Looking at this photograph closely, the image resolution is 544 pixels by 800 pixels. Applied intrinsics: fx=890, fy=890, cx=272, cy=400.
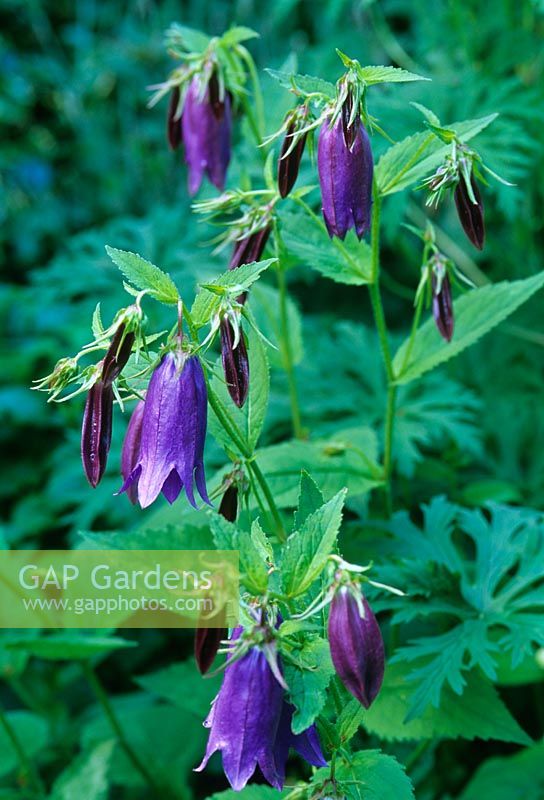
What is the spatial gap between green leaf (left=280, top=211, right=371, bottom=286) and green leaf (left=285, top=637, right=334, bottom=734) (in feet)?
2.13

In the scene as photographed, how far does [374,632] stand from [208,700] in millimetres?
802

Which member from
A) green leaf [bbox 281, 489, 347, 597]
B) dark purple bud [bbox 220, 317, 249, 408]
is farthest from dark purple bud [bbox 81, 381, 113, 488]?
green leaf [bbox 281, 489, 347, 597]

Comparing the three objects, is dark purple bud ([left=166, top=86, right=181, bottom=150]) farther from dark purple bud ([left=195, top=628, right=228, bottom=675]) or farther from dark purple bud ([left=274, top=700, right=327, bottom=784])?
dark purple bud ([left=274, top=700, right=327, bottom=784])

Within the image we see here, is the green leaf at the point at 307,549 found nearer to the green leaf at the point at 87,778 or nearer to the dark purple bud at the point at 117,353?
the dark purple bud at the point at 117,353

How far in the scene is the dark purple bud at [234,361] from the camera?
1.02 metres

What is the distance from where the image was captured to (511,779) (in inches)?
68.0

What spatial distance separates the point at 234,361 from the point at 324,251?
51 cm

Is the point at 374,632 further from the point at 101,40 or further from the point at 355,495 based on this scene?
the point at 101,40

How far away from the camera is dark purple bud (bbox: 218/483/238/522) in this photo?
46.1 inches

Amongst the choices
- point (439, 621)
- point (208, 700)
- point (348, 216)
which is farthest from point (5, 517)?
point (348, 216)

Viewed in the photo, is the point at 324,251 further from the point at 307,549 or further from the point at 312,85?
the point at 307,549

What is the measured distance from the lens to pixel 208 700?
63.2 inches

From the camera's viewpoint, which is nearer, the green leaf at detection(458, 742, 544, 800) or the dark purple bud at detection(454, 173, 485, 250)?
the dark purple bud at detection(454, 173, 485, 250)

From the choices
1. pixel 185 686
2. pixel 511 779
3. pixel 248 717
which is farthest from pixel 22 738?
pixel 248 717
